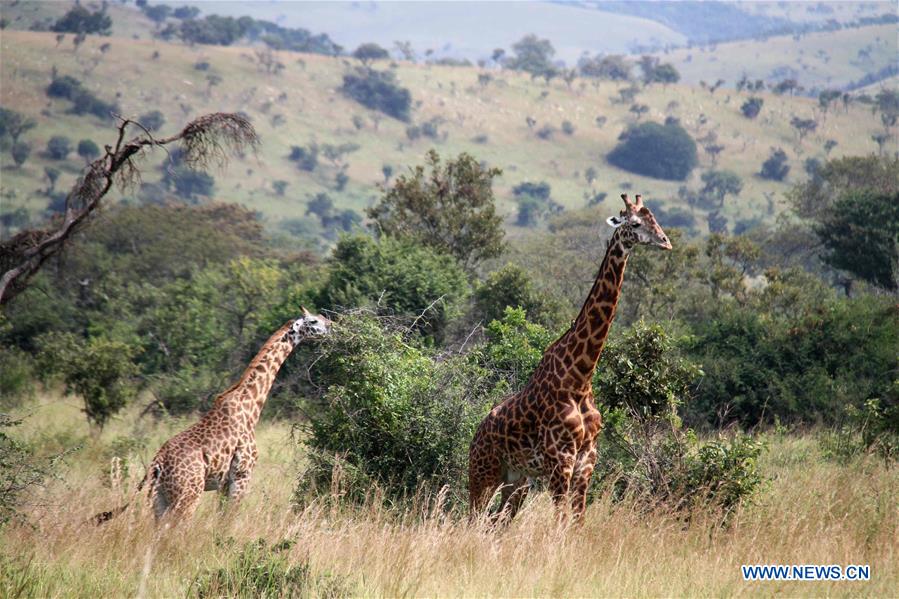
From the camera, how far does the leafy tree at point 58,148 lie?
63.8 m

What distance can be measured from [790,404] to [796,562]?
8.85m

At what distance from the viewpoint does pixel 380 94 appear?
9012cm

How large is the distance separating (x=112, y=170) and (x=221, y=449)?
11.7 ft

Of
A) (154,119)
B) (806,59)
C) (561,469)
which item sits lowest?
(154,119)

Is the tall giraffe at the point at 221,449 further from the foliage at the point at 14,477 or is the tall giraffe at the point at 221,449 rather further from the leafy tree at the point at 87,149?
the leafy tree at the point at 87,149

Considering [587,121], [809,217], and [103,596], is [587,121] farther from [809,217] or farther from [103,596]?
[103,596]

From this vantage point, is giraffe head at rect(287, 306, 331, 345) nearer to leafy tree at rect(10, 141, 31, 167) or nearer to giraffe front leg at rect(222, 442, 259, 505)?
giraffe front leg at rect(222, 442, 259, 505)

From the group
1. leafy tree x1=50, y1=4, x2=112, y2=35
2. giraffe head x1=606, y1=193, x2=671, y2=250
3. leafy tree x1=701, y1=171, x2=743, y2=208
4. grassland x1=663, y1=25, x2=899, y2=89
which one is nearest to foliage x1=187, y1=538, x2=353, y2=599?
giraffe head x1=606, y1=193, x2=671, y2=250

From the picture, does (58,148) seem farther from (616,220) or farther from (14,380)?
(616,220)

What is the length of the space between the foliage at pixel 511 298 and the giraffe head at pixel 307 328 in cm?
841

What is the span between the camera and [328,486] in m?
9.18

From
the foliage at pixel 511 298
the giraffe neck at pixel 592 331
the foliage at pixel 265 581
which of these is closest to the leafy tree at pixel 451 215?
the foliage at pixel 511 298

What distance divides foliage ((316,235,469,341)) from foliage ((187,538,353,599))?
390 inches

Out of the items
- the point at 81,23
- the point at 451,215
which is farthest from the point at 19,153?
the point at 451,215
